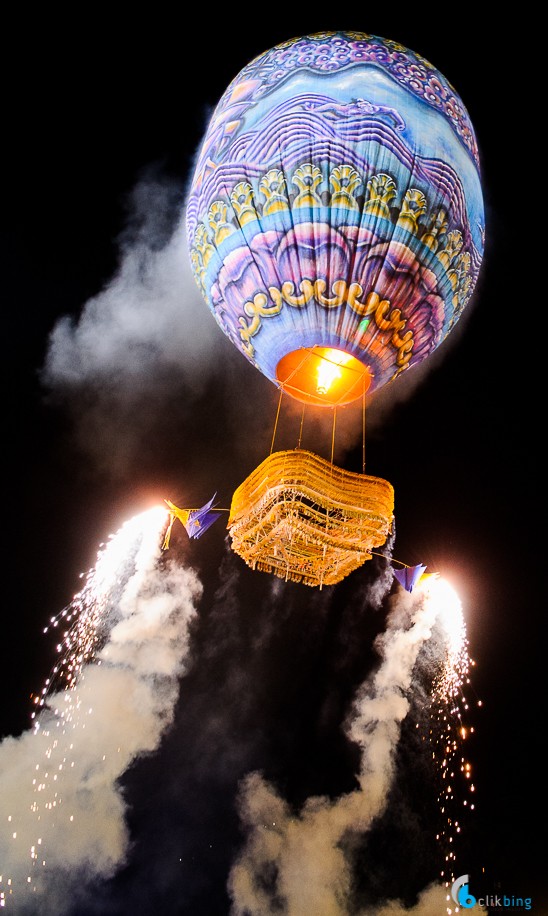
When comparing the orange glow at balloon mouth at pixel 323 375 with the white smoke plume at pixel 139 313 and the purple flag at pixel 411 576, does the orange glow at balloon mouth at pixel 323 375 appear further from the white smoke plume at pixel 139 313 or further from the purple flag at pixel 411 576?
the white smoke plume at pixel 139 313

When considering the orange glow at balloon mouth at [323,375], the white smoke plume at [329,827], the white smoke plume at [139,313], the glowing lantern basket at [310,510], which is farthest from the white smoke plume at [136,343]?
the white smoke plume at [329,827]

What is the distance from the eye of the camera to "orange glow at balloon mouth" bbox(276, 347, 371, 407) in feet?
14.8

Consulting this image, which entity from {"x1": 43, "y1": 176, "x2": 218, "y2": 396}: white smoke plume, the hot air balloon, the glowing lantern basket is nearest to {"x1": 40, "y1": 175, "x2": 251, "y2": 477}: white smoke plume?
{"x1": 43, "y1": 176, "x2": 218, "y2": 396}: white smoke plume

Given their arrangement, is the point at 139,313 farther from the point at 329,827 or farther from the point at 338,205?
the point at 329,827

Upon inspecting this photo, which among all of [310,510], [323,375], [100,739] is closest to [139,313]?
[323,375]

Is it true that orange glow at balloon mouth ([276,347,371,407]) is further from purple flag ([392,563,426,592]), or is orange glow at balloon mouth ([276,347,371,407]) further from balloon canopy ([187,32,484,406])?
purple flag ([392,563,426,592])

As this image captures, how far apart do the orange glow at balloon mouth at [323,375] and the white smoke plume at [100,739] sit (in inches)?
137

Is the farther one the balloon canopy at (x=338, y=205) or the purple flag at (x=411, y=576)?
the purple flag at (x=411, y=576)

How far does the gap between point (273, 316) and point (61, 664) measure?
5.08m

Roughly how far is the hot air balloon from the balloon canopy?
1 centimetres

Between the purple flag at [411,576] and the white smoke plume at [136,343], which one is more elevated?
the white smoke plume at [136,343]

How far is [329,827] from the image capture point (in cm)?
727

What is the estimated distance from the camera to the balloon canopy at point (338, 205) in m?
3.89

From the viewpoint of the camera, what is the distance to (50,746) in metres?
6.71
